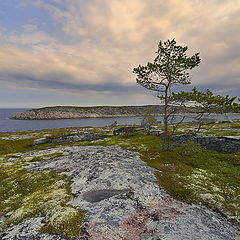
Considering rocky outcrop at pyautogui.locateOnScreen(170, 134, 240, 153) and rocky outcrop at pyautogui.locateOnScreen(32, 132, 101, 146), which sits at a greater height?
rocky outcrop at pyautogui.locateOnScreen(170, 134, 240, 153)

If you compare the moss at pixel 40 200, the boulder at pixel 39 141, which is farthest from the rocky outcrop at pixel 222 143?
the boulder at pixel 39 141

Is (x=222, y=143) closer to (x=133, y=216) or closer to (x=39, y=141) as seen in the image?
(x=133, y=216)

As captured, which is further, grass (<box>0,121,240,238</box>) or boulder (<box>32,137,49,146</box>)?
boulder (<box>32,137,49,146</box>)

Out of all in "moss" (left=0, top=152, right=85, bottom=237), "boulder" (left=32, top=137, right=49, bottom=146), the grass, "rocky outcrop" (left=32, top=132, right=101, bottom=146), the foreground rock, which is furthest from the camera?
"rocky outcrop" (left=32, top=132, right=101, bottom=146)

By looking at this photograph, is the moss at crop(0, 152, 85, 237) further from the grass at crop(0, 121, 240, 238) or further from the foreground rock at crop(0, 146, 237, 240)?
the foreground rock at crop(0, 146, 237, 240)

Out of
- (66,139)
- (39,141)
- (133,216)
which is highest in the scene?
(133,216)

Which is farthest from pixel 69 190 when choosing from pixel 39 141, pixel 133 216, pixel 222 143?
pixel 39 141

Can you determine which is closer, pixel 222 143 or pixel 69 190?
pixel 69 190

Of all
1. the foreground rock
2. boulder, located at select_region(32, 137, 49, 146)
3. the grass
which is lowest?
boulder, located at select_region(32, 137, 49, 146)

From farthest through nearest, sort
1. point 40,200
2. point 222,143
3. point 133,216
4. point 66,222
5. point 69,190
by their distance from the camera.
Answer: point 222,143 → point 69,190 → point 40,200 → point 133,216 → point 66,222

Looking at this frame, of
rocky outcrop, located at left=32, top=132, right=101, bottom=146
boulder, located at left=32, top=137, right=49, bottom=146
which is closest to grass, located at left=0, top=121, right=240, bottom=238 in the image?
boulder, located at left=32, top=137, right=49, bottom=146

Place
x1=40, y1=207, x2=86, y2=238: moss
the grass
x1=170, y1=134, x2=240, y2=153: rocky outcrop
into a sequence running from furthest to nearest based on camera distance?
x1=170, y1=134, x2=240, y2=153: rocky outcrop, the grass, x1=40, y1=207, x2=86, y2=238: moss

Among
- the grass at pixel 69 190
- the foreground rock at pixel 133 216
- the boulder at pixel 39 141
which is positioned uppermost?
the foreground rock at pixel 133 216

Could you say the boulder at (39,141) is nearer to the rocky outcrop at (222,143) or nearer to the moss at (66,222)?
the rocky outcrop at (222,143)
